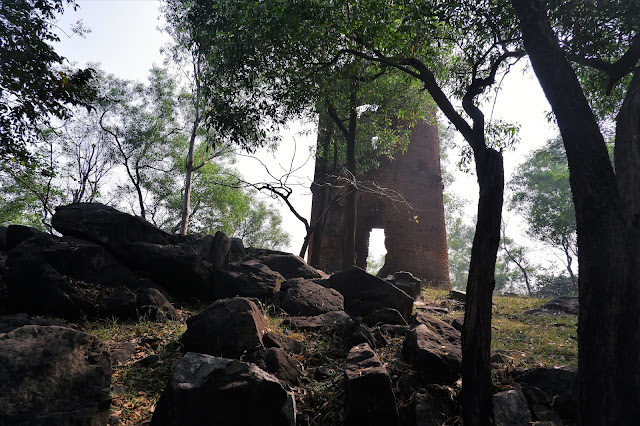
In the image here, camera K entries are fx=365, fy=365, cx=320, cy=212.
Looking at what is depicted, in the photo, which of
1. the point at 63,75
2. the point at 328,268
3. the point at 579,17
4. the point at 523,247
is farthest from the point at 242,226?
the point at 579,17

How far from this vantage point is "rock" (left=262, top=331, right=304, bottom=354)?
3957mm

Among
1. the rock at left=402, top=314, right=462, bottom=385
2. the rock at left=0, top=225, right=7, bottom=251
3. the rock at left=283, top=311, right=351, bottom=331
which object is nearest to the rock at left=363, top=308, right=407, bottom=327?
the rock at left=283, top=311, right=351, bottom=331

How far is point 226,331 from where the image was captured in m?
3.75

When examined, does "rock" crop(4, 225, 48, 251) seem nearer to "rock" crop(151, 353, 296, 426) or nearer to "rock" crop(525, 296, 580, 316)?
"rock" crop(151, 353, 296, 426)

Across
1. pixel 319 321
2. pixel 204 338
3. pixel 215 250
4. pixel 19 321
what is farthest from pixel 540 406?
pixel 215 250

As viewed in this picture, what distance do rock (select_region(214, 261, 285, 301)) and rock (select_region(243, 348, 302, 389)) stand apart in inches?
99.6

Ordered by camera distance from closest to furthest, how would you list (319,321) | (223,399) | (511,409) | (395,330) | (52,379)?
(52,379), (223,399), (511,409), (395,330), (319,321)

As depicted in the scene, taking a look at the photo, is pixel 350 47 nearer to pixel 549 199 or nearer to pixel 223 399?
pixel 223 399

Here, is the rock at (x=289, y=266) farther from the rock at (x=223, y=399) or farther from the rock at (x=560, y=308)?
the rock at (x=560, y=308)

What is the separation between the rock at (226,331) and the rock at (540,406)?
2.59 m

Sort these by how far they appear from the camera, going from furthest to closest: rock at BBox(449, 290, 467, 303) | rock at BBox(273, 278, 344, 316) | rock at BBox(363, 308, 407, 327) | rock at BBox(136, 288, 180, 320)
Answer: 1. rock at BBox(449, 290, 467, 303)
2. rock at BBox(273, 278, 344, 316)
3. rock at BBox(363, 308, 407, 327)
4. rock at BBox(136, 288, 180, 320)

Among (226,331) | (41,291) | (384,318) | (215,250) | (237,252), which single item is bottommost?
(226,331)

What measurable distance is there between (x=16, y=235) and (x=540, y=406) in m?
7.94

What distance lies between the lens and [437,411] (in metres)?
3.07
